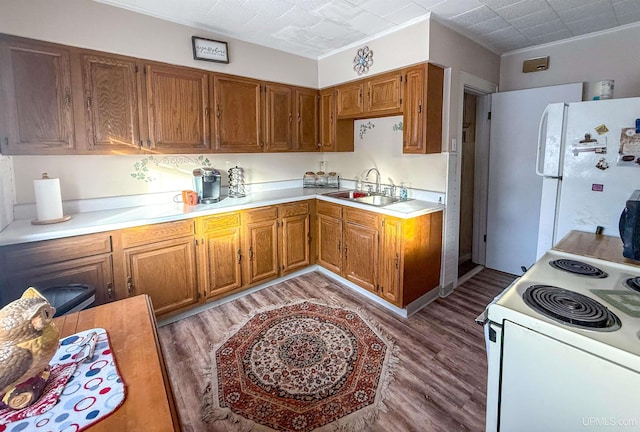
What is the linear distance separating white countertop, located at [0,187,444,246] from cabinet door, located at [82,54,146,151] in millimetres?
526

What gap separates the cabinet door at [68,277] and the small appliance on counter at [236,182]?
1327 mm

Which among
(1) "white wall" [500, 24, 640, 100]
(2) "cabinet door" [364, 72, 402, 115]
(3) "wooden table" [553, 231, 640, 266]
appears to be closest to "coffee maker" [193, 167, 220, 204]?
(2) "cabinet door" [364, 72, 402, 115]

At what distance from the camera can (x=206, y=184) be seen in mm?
2902

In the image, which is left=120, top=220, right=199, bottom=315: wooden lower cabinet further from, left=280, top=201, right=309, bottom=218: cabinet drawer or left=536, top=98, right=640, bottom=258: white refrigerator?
left=536, top=98, right=640, bottom=258: white refrigerator

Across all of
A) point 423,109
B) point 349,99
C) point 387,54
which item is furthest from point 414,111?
point 349,99

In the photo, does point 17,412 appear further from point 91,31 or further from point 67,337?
point 91,31

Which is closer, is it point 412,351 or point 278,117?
point 412,351

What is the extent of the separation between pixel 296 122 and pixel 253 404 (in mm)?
2789

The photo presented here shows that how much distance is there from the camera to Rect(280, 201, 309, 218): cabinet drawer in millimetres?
3258

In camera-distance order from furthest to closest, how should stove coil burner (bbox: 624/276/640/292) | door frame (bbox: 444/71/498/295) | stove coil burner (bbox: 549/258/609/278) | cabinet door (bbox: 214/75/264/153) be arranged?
door frame (bbox: 444/71/498/295), cabinet door (bbox: 214/75/264/153), stove coil burner (bbox: 549/258/609/278), stove coil burner (bbox: 624/276/640/292)

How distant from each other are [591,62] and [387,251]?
2.63 metres

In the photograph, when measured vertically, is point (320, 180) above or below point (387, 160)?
below

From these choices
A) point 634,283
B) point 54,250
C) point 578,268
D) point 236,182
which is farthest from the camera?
point 236,182

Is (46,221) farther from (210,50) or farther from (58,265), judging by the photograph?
(210,50)
